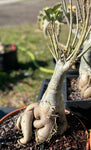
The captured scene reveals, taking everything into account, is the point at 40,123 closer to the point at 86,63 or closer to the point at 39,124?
the point at 39,124

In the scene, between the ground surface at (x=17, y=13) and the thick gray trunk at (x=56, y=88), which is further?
the ground surface at (x=17, y=13)

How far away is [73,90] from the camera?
2.09m

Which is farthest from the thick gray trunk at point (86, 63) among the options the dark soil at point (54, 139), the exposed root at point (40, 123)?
the exposed root at point (40, 123)

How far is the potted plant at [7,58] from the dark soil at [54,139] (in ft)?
7.91

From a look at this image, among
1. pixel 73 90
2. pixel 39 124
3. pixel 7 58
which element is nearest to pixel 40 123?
pixel 39 124

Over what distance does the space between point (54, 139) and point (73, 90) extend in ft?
2.28

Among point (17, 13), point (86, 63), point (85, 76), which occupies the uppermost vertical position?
point (17, 13)

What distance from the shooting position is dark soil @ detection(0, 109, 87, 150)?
57.9 inches

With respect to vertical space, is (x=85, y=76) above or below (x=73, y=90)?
above

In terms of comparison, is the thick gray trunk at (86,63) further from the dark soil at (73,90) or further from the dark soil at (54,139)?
the dark soil at (54,139)

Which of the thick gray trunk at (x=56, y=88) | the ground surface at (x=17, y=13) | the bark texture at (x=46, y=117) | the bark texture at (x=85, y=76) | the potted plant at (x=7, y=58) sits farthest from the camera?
the ground surface at (x=17, y=13)

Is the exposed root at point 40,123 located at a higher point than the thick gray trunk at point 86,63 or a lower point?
lower

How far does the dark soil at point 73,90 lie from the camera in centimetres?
197

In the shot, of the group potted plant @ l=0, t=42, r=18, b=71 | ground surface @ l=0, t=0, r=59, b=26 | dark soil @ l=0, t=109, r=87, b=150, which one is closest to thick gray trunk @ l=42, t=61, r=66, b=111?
dark soil @ l=0, t=109, r=87, b=150
